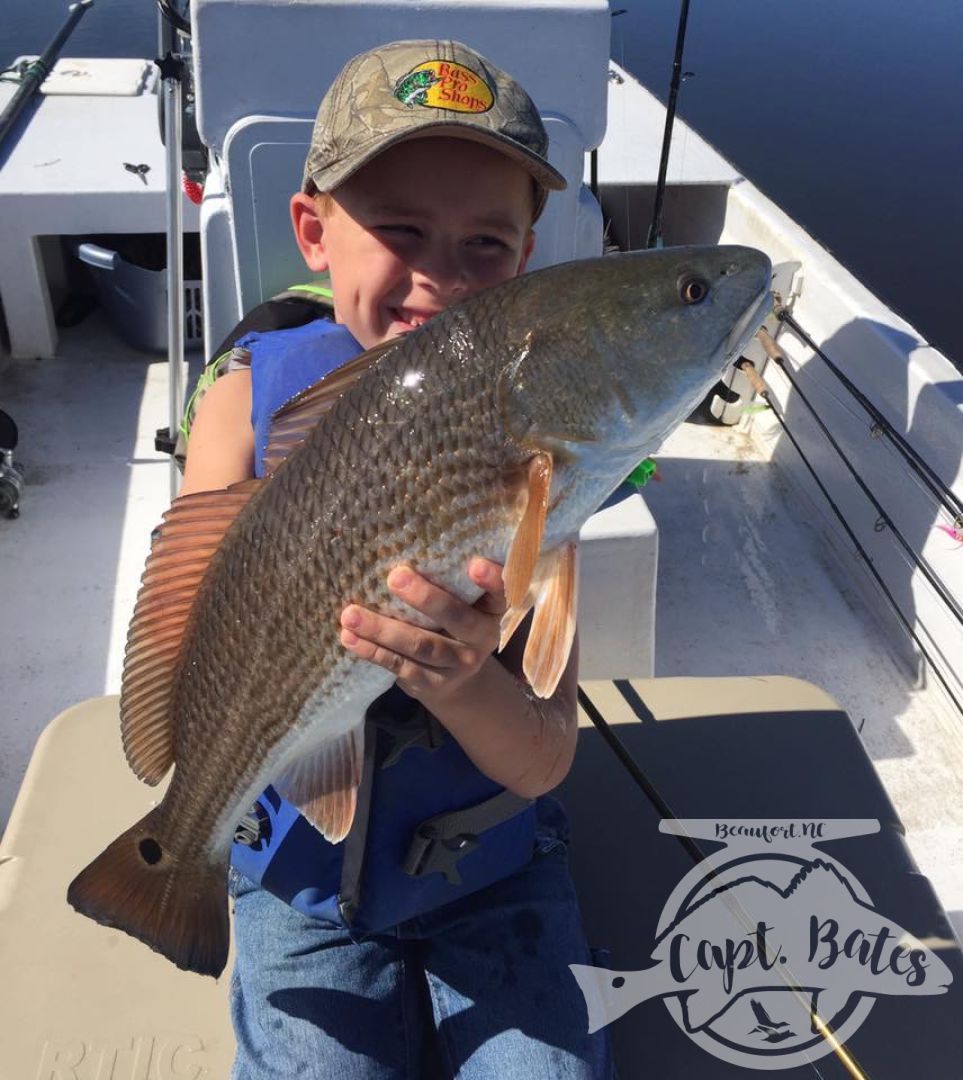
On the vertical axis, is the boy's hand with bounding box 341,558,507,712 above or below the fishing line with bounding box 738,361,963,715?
above

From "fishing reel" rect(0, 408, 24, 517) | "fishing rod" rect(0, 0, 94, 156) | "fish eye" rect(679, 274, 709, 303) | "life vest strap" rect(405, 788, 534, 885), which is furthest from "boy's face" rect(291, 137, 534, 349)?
"fishing rod" rect(0, 0, 94, 156)

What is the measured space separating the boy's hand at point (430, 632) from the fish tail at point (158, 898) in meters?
0.55

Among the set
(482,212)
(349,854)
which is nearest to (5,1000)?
(349,854)

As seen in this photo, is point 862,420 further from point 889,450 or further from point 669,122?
point 669,122

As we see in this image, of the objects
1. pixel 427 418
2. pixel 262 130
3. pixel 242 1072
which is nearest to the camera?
pixel 427 418

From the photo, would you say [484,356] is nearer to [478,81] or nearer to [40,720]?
[478,81]

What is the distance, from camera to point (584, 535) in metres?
2.92

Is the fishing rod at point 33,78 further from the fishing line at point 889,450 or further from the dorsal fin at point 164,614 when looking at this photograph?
the dorsal fin at point 164,614

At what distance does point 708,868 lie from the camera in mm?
2281

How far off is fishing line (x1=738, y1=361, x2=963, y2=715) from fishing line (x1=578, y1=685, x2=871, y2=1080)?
1632 mm

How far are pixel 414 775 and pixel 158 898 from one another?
0.53 m

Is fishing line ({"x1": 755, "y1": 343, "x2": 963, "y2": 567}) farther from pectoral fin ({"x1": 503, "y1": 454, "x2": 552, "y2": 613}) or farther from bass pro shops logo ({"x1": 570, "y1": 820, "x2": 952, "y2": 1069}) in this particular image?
pectoral fin ({"x1": 503, "y1": 454, "x2": 552, "y2": 613})

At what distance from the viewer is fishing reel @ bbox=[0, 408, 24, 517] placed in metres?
4.12

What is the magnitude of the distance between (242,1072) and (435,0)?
2.84 m
